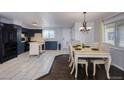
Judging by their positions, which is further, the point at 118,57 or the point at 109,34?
the point at 109,34

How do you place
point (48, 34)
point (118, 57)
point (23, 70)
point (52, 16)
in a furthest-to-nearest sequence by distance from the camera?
point (48, 34) → point (52, 16) → point (118, 57) → point (23, 70)

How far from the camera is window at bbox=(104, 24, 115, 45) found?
6.16 m

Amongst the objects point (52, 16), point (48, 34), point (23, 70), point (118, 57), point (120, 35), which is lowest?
point (23, 70)

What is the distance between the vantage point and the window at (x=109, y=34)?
20.2ft

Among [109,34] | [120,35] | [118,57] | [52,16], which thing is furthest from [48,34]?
[118,57]

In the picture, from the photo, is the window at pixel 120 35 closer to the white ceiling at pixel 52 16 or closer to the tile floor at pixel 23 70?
the white ceiling at pixel 52 16

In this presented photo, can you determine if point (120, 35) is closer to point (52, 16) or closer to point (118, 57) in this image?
point (118, 57)

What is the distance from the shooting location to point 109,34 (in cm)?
668

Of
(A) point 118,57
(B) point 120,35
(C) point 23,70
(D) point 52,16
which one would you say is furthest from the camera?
(D) point 52,16

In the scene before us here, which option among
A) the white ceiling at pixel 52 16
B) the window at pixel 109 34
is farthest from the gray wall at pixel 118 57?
the white ceiling at pixel 52 16

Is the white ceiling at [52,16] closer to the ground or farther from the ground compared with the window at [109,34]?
farther from the ground

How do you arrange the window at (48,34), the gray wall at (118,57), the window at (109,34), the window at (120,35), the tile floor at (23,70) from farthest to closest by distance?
the window at (48,34) < the window at (109,34) < the window at (120,35) < the gray wall at (118,57) < the tile floor at (23,70)
